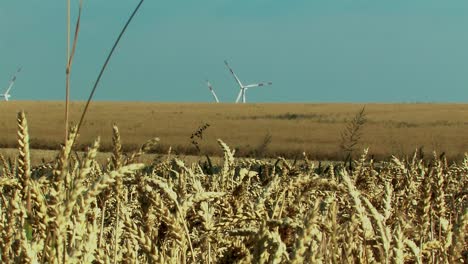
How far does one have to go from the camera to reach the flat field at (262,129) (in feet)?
120

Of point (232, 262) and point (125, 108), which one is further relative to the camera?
point (125, 108)

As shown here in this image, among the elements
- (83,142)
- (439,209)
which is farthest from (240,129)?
(439,209)

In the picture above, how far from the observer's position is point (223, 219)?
8.10 feet

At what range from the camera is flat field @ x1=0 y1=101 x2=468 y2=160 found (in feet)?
120

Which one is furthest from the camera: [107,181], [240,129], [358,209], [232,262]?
[240,129]

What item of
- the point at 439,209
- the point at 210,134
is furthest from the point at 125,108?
the point at 439,209

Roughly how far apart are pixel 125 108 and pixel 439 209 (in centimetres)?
6986

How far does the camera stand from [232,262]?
230cm

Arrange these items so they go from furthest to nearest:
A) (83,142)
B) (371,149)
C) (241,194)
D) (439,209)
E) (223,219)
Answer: (83,142) < (371,149) < (439,209) < (241,194) < (223,219)

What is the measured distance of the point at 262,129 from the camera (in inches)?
1972

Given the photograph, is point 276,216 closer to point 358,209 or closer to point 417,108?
point 358,209

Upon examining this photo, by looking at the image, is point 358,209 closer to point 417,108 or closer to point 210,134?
point 210,134

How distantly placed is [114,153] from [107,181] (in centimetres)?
52

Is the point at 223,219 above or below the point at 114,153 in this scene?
below
